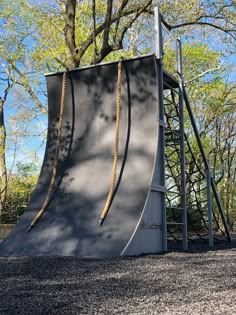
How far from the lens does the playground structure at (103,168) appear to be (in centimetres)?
640

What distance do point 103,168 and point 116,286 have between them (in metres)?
3.36

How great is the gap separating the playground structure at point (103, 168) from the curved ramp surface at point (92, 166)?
1 cm

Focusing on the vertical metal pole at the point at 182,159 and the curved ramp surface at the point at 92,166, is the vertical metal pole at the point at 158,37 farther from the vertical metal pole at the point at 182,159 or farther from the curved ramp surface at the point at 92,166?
the vertical metal pole at the point at 182,159

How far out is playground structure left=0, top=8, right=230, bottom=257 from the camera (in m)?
6.40

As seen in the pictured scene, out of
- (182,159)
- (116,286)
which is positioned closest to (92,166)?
(182,159)

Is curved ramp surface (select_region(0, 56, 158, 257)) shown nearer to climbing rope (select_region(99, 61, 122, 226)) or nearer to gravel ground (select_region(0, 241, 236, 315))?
climbing rope (select_region(99, 61, 122, 226))

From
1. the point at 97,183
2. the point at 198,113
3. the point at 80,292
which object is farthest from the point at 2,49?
the point at 80,292

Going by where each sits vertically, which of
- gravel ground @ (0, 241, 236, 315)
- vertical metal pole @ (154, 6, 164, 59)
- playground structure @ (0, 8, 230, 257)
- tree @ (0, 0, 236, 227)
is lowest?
gravel ground @ (0, 241, 236, 315)

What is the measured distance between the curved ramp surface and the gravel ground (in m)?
0.82

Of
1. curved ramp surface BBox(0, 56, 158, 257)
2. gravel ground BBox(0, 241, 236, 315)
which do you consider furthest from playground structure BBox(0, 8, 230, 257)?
gravel ground BBox(0, 241, 236, 315)

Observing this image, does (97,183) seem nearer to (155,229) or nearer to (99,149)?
(99,149)

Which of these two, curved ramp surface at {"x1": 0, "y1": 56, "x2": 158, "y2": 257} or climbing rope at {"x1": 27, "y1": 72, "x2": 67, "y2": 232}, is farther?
climbing rope at {"x1": 27, "y1": 72, "x2": 67, "y2": 232}

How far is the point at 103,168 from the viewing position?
7008 mm

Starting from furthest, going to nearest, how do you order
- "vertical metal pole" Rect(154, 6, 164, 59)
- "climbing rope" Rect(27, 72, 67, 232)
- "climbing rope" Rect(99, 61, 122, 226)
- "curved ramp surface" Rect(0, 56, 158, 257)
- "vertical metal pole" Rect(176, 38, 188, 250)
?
1. "vertical metal pole" Rect(176, 38, 188, 250)
2. "vertical metal pole" Rect(154, 6, 164, 59)
3. "climbing rope" Rect(27, 72, 67, 232)
4. "climbing rope" Rect(99, 61, 122, 226)
5. "curved ramp surface" Rect(0, 56, 158, 257)
